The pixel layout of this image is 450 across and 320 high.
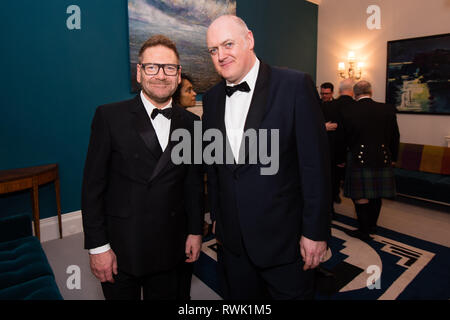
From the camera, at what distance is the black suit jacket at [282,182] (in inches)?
54.5

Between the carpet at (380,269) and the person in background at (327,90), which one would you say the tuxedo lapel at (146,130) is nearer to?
the carpet at (380,269)

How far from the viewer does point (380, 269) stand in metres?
3.05

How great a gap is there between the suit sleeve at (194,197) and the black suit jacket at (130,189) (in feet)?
0.33

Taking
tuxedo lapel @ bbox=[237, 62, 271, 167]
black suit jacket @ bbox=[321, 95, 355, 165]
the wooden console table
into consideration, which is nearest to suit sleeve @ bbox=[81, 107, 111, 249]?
tuxedo lapel @ bbox=[237, 62, 271, 167]

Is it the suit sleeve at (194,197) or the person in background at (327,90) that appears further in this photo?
the person in background at (327,90)

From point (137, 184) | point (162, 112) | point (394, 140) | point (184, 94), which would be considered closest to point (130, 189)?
point (137, 184)

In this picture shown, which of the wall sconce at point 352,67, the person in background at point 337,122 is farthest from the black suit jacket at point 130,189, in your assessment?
the wall sconce at point 352,67

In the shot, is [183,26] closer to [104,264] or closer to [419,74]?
[104,264]

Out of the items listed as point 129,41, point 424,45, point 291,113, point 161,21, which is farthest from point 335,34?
point 291,113

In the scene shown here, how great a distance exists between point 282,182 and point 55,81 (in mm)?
3374

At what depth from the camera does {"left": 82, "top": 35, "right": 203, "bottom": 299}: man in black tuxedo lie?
1.46 m
